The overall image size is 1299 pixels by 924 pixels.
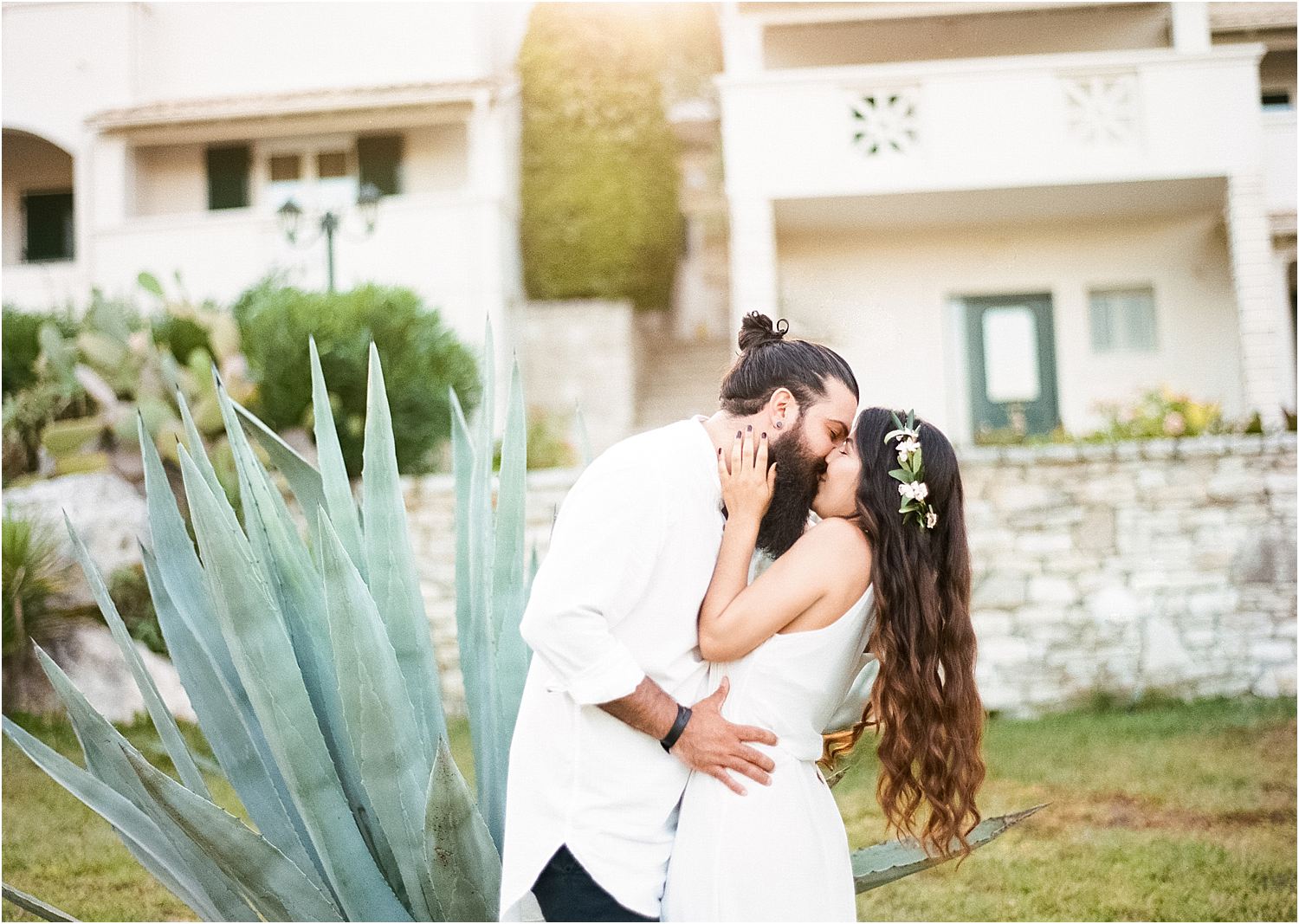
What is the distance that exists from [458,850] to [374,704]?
1.10 ft

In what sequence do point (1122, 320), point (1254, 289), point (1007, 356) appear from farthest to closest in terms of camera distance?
point (1007, 356), point (1122, 320), point (1254, 289)

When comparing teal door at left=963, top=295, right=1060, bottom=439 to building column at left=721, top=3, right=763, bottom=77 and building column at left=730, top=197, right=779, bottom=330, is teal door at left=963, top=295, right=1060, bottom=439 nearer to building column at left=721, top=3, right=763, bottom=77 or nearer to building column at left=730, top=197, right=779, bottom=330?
building column at left=730, top=197, right=779, bottom=330

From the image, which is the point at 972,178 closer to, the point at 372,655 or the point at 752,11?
the point at 752,11

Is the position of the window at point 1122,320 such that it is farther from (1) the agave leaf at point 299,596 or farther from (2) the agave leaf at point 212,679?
(2) the agave leaf at point 212,679

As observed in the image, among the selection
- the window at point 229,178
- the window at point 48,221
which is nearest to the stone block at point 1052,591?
the window at point 229,178

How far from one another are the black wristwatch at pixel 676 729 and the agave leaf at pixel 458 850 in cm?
39

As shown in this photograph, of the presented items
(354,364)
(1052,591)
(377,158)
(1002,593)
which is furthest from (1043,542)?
(377,158)

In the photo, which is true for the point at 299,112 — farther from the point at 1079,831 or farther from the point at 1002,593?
the point at 1079,831

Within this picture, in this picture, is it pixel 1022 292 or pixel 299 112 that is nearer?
pixel 1022 292

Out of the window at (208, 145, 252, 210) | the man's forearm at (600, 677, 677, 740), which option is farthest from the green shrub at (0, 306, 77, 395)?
the man's forearm at (600, 677, 677, 740)

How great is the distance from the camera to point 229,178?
14383 millimetres

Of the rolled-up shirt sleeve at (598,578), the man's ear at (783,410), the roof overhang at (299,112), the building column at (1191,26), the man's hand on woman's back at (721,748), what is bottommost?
the man's hand on woman's back at (721,748)

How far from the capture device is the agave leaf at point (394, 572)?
2596 millimetres

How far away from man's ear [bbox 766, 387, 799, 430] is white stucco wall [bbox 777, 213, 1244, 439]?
9.69 metres
